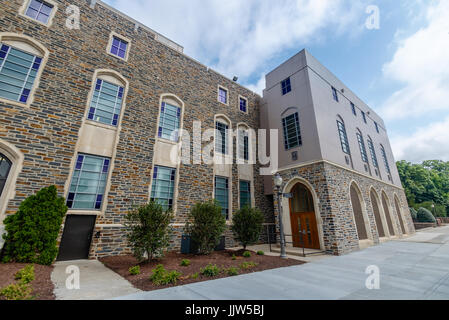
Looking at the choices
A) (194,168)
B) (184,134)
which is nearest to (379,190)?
(194,168)

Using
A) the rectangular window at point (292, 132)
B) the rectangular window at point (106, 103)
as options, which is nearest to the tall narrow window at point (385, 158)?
the rectangular window at point (292, 132)

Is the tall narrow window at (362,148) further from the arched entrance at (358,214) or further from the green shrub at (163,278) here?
the green shrub at (163,278)

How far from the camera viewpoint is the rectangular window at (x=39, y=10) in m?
8.57

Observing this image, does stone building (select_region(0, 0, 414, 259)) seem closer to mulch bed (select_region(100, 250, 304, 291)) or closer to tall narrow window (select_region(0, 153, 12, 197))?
tall narrow window (select_region(0, 153, 12, 197))

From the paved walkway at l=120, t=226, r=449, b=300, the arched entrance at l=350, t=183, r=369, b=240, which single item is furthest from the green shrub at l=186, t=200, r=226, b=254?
the arched entrance at l=350, t=183, r=369, b=240

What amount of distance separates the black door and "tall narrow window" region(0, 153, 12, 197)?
7.86 ft

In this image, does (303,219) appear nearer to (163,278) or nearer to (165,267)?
(165,267)

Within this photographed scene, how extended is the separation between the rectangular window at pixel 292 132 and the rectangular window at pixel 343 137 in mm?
3411

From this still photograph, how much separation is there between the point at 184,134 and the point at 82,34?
701 cm

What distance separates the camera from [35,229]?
6.25m

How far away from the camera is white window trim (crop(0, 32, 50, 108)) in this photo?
7691 mm
